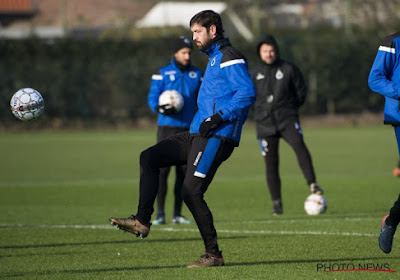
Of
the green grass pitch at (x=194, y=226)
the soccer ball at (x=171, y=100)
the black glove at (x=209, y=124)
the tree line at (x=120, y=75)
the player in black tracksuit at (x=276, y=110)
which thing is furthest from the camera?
the tree line at (x=120, y=75)

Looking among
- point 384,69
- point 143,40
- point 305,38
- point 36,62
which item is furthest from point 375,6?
point 384,69

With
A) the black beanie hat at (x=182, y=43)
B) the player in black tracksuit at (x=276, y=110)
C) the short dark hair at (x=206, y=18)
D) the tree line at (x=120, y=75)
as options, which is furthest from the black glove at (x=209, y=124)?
the tree line at (x=120, y=75)

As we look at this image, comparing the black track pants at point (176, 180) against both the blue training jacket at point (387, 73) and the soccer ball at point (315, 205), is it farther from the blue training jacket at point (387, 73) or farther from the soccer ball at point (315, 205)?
the blue training jacket at point (387, 73)

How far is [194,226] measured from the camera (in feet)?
36.6

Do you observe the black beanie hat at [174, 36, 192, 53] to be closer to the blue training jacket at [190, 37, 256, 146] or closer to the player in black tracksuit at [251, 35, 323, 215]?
the player in black tracksuit at [251, 35, 323, 215]

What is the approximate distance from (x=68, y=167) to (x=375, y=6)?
1146 inches

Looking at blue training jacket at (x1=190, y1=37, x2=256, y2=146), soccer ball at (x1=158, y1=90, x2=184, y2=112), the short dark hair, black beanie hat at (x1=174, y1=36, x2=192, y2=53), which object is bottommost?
soccer ball at (x1=158, y1=90, x2=184, y2=112)

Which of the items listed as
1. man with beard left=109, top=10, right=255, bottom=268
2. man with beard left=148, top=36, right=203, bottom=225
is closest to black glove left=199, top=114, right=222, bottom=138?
man with beard left=109, top=10, right=255, bottom=268

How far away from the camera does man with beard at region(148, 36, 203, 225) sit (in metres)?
11.6

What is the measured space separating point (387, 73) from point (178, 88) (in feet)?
14.1

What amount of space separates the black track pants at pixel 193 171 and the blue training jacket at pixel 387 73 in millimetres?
1530

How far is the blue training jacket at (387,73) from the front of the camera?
25.6 feet

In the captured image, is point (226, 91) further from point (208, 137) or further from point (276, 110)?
point (276, 110)

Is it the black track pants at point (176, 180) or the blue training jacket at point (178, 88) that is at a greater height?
the blue training jacket at point (178, 88)
